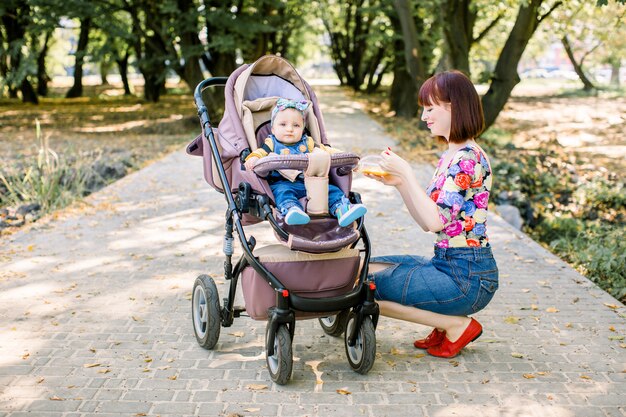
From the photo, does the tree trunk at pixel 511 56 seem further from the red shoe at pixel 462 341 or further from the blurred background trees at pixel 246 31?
the red shoe at pixel 462 341

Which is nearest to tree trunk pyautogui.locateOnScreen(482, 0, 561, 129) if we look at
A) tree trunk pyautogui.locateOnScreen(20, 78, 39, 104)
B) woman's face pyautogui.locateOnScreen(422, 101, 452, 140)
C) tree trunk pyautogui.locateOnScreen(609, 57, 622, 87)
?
woman's face pyautogui.locateOnScreen(422, 101, 452, 140)

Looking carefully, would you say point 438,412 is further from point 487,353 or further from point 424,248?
point 424,248

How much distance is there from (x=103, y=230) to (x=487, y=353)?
5018mm

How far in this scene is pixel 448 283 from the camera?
176 inches

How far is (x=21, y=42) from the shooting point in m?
17.8

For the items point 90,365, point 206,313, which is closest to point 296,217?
point 206,313

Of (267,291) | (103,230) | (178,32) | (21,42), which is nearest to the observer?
(267,291)

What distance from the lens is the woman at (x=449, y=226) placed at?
4289mm

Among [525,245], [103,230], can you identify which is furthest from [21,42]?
[525,245]

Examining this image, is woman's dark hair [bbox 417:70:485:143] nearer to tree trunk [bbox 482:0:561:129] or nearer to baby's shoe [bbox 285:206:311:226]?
baby's shoe [bbox 285:206:311:226]

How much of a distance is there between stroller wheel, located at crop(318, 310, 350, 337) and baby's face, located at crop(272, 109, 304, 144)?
4.20ft

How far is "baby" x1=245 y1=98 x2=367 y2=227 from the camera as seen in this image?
4.08 metres

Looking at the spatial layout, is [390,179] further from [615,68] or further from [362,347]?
[615,68]

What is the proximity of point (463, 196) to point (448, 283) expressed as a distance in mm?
563
